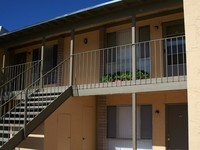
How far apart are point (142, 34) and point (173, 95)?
8.97ft

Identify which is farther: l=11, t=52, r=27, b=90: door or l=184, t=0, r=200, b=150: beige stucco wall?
l=11, t=52, r=27, b=90: door

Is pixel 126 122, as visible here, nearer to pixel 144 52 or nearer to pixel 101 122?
pixel 101 122

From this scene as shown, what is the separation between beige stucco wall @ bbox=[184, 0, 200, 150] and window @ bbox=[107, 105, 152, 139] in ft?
17.2

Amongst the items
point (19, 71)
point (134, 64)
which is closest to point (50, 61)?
point (19, 71)

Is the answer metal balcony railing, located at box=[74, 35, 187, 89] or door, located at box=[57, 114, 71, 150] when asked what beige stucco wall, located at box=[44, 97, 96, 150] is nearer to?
door, located at box=[57, 114, 71, 150]

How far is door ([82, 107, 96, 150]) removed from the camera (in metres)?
12.7

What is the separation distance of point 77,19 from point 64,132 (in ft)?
13.9

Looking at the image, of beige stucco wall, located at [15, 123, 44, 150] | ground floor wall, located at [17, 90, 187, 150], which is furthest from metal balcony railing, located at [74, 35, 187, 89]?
beige stucco wall, located at [15, 123, 44, 150]

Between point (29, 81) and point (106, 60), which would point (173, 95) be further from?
point (29, 81)

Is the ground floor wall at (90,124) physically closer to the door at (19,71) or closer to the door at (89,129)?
the door at (89,129)

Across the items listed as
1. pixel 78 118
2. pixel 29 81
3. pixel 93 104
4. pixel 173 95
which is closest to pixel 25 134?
pixel 78 118

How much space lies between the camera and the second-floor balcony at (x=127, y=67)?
34.7 ft

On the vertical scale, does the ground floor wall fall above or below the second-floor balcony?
below

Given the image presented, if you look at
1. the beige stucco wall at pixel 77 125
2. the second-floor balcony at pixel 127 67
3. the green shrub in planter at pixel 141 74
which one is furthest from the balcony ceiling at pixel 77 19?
the beige stucco wall at pixel 77 125
